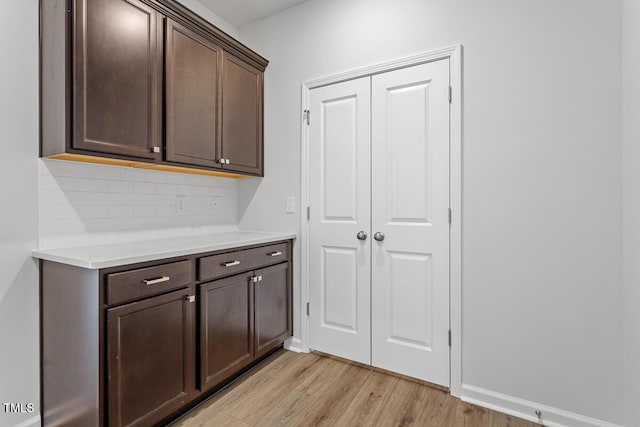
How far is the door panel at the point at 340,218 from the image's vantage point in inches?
91.8

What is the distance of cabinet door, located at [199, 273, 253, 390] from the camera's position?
1.87m

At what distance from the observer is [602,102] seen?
161cm

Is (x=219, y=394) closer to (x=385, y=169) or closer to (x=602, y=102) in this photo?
(x=385, y=169)

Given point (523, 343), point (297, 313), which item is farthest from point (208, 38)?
point (523, 343)

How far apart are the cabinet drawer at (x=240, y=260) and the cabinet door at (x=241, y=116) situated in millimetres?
690

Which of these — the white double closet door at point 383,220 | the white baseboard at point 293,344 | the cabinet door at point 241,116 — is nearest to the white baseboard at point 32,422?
the white baseboard at point 293,344

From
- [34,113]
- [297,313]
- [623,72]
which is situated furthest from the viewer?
[297,313]

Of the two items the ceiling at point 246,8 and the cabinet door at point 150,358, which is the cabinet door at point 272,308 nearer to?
the cabinet door at point 150,358

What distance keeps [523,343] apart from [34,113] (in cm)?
292

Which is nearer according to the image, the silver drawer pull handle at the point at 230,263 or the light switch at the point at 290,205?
the silver drawer pull handle at the point at 230,263

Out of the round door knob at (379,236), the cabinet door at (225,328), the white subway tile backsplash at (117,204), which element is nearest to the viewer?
the white subway tile backsplash at (117,204)

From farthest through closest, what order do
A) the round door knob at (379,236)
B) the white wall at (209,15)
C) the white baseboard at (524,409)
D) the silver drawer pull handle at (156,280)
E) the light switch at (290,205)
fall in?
the light switch at (290,205) < the white wall at (209,15) < the round door knob at (379,236) < the white baseboard at (524,409) < the silver drawer pull handle at (156,280)

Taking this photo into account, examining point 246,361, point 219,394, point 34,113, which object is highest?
point 34,113

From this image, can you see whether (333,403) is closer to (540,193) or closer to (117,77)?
(540,193)
